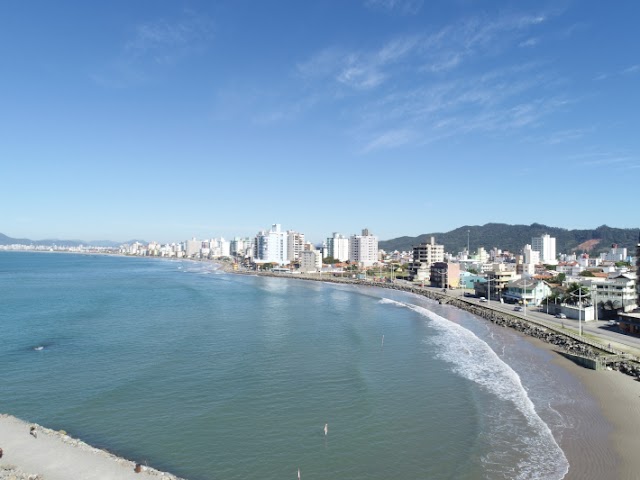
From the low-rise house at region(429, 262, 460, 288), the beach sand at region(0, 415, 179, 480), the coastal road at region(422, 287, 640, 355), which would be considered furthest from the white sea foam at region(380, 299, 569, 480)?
the low-rise house at region(429, 262, 460, 288)

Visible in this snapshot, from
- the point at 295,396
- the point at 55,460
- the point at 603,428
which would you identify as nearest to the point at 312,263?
the point at 295,396

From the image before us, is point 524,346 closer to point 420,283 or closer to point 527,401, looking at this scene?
point 527,401

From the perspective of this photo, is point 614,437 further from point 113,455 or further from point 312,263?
point 312,263

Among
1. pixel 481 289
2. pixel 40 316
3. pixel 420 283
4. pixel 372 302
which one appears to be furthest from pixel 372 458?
pixel 420 283

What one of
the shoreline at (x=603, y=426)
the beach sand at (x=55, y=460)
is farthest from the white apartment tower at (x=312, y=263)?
the beach sand at (x=55, y=460)

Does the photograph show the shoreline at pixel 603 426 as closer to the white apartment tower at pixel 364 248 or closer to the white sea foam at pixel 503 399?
the white sea foam at pixel 503 399

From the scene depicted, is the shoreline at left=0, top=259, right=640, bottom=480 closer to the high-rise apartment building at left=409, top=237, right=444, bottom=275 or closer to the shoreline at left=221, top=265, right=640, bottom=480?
the shoreline at left=221, top=265, right=640, bottom=480
